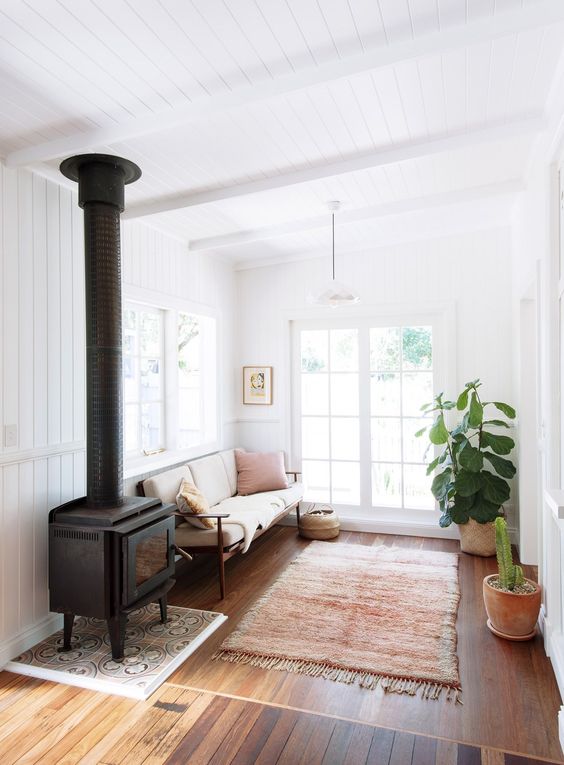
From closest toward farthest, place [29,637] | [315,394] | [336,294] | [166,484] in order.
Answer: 1. [29,637]
2. [166,484]
3. [336,294]
4. [315,394]

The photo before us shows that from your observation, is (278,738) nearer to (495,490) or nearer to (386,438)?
(495,490)

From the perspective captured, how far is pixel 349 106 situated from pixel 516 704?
282 centimetres

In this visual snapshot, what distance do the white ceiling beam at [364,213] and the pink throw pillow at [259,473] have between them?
6.36ft

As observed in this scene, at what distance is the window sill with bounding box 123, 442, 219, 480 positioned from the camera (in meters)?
3.78

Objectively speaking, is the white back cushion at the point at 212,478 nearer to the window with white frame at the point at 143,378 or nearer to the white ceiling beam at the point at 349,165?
the window with white frame at the point at 143,378

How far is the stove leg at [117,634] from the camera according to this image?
263 centimetres

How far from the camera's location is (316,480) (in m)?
5.35

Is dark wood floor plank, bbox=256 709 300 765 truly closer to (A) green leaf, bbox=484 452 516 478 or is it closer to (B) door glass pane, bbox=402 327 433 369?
(A) green leaf, bbox=484 452 516 478

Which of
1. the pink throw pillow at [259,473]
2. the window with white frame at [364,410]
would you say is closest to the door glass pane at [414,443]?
the window with white frame at [364,410]

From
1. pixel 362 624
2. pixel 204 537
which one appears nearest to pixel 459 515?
pixel 362 624

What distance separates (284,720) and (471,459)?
8.39 feet

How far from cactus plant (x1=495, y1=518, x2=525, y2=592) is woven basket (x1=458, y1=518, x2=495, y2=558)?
1.38 meters

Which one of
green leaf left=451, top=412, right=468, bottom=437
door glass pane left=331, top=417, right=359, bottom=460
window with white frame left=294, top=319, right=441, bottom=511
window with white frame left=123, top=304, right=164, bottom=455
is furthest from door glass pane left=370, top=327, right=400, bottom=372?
window with white frame left=123, top=304, right=164, bottom=455

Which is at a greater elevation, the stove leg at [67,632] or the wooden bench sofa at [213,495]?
the wooden bench sofa at [213,495]
